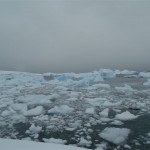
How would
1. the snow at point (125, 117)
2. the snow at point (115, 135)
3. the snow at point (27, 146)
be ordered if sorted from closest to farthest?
the snow at point (27, 146) < the snow at point (115, 135) < the snow at point (125, 117)

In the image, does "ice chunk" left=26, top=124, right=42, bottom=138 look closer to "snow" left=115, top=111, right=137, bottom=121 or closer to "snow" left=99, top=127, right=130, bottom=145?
"snow" left=99, top=127, right=130, bottom=145

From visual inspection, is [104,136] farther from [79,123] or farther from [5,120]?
[5,120]

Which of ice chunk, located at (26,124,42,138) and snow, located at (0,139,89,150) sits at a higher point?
snow, located at (0,139,89,150)

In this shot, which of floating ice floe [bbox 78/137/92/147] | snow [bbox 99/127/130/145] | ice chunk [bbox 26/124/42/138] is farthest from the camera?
ice chunk [bbox 26/124/42/138]

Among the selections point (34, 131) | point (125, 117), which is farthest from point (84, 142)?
point (125, 117)

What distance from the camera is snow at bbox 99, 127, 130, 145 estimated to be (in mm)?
3496

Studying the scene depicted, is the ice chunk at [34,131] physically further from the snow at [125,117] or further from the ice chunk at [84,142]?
the snow at [125,117]

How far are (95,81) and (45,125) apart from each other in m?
10.7

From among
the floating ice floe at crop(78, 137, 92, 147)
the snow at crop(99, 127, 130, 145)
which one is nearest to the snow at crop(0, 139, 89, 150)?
the floating ice floe at crop(78, 137, 92, 147)

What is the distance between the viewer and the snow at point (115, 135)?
350cm

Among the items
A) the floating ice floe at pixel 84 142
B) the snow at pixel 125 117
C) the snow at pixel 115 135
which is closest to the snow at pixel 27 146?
the floating ice floe at pixel 84 142

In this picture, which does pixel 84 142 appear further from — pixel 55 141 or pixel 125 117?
pixel 125 117

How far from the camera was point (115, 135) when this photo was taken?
3.68m

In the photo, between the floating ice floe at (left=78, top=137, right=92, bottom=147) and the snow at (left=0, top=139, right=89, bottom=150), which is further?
the floating ice floe at (left=78, top=137, right=92, bottom=147)
